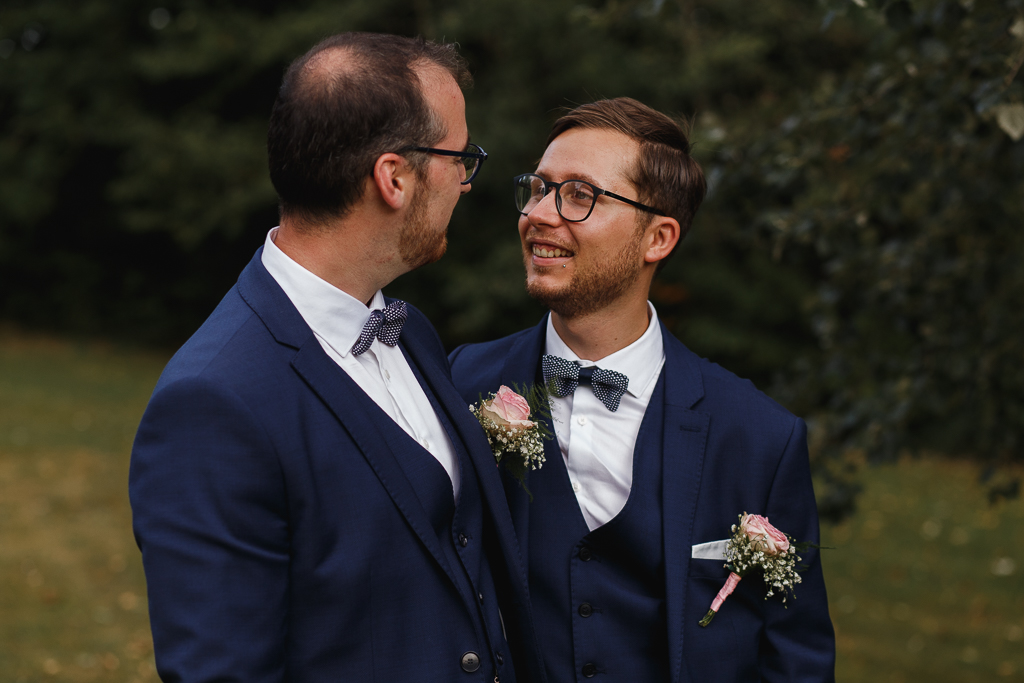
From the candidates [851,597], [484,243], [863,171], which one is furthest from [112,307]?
[863,171]

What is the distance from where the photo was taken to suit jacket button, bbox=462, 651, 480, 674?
203cm

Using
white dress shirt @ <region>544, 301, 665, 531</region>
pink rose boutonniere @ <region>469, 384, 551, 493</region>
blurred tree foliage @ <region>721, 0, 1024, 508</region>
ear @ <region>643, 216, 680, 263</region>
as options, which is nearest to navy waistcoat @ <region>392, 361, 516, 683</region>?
pink rose boutonniere @ <region>469, 384, 551, 493</region>

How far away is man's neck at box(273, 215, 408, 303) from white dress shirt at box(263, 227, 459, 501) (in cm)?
2

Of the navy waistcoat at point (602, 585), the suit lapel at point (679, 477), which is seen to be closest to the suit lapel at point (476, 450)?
the navy waistcoat at point (602, 585)

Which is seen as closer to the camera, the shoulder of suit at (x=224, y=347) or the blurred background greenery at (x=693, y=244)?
the shoulder of suit at (x=224, y=347)

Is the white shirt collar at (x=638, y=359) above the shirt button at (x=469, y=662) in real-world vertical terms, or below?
above

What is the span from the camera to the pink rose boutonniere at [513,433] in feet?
7.95

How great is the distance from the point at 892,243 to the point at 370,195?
2801 millimetres

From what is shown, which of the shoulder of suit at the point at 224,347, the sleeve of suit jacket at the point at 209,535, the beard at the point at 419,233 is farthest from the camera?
the beard at the point at 419,233

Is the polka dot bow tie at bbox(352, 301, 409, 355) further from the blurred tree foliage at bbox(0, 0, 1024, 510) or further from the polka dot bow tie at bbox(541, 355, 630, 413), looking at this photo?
the blurred tree foliage at bbox(0, 0, 1024, 510)

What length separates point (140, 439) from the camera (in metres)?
1.73

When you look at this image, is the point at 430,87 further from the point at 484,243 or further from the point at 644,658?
the point at 484,243

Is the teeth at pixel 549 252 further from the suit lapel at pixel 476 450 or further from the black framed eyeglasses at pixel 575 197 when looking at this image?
the suit lapel at pixel 476 450

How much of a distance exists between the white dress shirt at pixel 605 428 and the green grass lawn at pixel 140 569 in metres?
3.81
